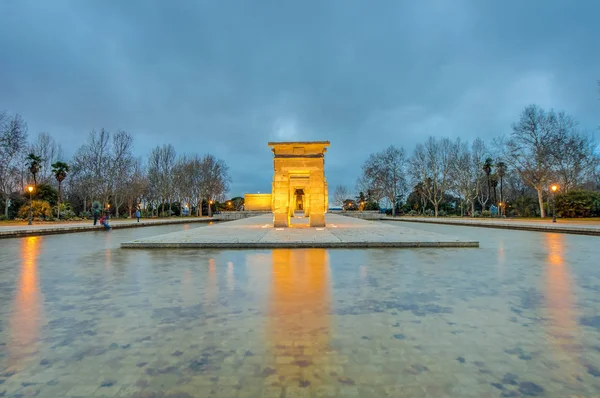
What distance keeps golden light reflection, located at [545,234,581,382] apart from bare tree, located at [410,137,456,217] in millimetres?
39925

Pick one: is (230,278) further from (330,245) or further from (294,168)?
(294,168)

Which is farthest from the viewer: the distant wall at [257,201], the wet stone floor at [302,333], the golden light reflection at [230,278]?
the distant wall at [257,201]

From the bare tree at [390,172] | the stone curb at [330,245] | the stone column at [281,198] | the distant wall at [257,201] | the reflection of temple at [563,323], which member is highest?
the bare tree at [390,172]

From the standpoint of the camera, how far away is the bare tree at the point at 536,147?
1334 inches

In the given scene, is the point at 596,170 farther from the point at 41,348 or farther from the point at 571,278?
the point at 41,348

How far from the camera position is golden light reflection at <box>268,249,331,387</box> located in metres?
2.77

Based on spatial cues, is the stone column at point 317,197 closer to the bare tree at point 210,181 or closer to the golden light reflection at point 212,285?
the golden light reflection at point 212,285

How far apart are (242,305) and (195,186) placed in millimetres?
51763

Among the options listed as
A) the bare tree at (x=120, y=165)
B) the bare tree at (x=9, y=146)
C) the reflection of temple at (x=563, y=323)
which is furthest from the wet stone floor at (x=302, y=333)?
the bare tree at (x=120, y=165)

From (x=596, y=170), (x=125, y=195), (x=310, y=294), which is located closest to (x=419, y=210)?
(x=596, y=170)

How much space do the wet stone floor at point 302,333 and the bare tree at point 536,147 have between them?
3320cm

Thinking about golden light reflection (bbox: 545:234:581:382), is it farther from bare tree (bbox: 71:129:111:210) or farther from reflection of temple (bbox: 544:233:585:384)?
bare tree (bbox: 71:129:111:210)

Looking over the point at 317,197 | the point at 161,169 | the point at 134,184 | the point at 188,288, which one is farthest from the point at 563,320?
the point at 161,169

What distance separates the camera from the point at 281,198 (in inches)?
784
